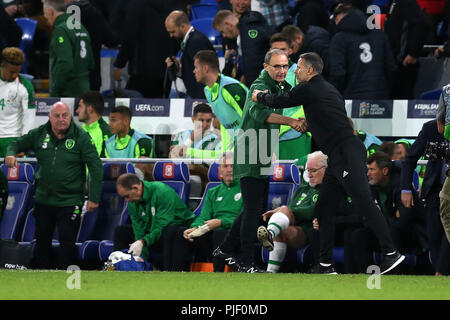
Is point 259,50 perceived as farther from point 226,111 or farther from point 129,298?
point 129,298

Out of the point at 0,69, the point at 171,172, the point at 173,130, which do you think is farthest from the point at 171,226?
the point at 0,69

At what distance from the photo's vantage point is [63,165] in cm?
1159

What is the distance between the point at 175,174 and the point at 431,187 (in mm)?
3122

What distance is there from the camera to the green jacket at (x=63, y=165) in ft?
37.7

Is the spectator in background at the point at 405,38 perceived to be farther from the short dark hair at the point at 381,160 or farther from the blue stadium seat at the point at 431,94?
the short dark hair at the point at 381,160

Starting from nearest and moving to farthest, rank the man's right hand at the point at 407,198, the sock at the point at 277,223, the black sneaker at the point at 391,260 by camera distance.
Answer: the black sneaker at the point at 391,260 < the man's right hand at the point at 407,198 < the sock at the point at 277,223

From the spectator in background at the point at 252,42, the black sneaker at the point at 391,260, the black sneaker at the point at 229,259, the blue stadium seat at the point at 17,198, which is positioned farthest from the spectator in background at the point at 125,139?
the black sneaker at the point at 391,260

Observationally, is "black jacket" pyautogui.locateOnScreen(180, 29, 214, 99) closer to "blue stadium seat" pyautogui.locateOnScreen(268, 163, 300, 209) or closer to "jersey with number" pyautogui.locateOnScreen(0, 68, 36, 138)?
"jersey with number" pyautogui.locateOnScreen(0, 68, 36, 138)

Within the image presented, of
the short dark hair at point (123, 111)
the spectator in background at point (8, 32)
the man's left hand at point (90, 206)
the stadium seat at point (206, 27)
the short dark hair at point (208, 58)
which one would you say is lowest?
the man's left hand at point (90, 206)

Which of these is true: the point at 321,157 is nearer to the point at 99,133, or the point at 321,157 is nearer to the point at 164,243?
the point at 164,243

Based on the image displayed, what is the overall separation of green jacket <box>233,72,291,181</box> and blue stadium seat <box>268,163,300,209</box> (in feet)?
5.20

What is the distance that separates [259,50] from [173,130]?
1.44 meters

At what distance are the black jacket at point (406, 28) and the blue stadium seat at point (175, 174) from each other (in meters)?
3.21

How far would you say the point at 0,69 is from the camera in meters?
13.7
